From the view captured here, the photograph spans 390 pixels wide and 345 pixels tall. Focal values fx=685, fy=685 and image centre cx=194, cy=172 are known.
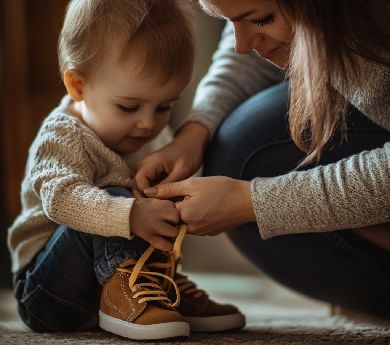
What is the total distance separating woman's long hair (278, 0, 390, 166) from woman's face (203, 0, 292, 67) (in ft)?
0.11

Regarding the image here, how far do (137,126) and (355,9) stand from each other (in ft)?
1.33

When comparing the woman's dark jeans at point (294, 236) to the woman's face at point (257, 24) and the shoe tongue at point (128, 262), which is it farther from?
the shoe tongue at point (128, 262)

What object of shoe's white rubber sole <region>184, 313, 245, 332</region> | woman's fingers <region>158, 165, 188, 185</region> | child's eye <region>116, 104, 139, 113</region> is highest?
child's eye <region>116, 104, 139, 113</region>

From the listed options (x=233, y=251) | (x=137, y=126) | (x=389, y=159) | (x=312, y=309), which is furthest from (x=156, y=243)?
(x=233, y=251)

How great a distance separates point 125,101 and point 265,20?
0.27 meters

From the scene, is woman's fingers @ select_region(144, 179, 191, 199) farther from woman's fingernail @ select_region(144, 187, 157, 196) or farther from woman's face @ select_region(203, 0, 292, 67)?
woman's face @ select_region(203, 0, 292, 67)

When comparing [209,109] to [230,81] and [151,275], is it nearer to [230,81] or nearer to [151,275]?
[230,81]

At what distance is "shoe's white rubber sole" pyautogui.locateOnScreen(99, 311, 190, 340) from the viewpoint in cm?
95

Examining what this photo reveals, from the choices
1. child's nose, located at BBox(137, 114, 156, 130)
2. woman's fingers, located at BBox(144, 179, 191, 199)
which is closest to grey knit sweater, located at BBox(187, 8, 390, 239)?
woman's fingers, located at BBox(144, 179, 191, 199)

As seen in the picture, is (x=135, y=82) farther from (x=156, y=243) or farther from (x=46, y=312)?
(x=46, y=312)

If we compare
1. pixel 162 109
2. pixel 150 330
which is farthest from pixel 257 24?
pixel 150 330

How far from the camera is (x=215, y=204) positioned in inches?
39.1

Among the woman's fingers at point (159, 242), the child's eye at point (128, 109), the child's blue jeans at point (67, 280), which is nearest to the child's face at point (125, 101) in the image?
the child's eye at point (128, 109)

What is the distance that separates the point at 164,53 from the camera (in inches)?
43.4
